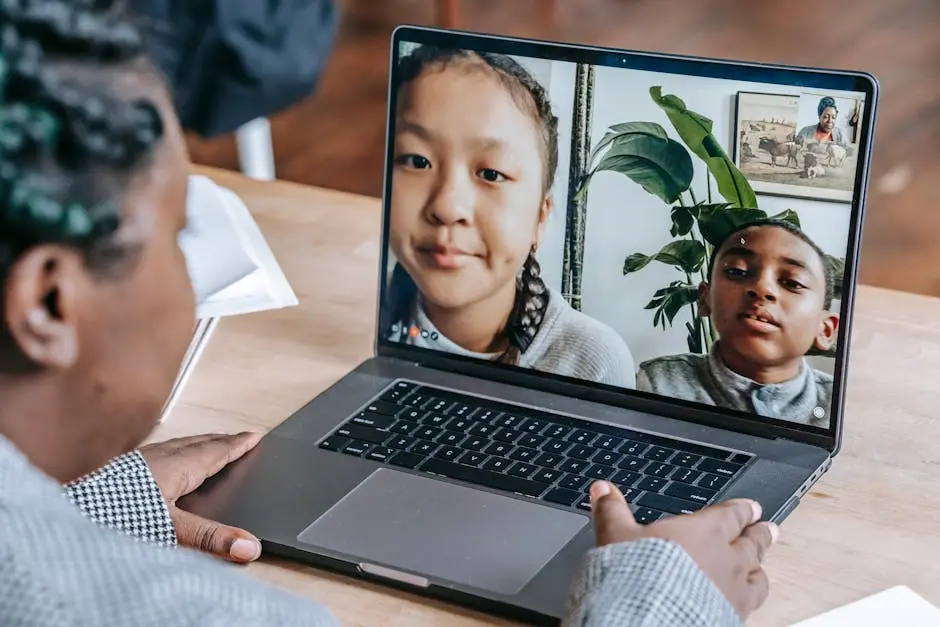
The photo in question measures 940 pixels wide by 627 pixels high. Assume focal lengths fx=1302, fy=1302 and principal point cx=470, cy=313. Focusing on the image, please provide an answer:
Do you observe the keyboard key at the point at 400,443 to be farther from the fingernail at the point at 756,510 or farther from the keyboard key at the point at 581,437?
the fingernail at the point at 756,510

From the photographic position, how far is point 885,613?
2.46ft

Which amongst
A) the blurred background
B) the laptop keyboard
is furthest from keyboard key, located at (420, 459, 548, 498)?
the blurred background

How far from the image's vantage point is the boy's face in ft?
2.93

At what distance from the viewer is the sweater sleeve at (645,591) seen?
0.66 m

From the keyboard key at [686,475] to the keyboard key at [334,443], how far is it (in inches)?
9.2

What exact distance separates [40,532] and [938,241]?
7.73 feet

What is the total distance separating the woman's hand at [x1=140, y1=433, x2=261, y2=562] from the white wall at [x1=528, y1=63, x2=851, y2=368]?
0.27 meters

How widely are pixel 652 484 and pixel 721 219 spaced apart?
0.64ft

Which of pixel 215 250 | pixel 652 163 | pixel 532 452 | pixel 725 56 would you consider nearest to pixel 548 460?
pixel 532 452

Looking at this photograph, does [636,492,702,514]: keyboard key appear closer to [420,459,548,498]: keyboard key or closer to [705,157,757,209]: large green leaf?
[420,459,548,498]: keyboard key

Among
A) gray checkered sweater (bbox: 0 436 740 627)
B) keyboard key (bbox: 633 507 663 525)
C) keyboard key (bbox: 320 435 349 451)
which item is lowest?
keyboard key (bbox: 633 507 663 525)

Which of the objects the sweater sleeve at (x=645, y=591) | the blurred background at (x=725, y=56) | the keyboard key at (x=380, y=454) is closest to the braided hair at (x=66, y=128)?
the sweater sleeve at (x=645, y=591)

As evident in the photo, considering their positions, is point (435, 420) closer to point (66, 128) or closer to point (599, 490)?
point (599, 490)

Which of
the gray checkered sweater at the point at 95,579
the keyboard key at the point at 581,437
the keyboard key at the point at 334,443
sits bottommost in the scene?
the keyboard key at the point at 334,443
